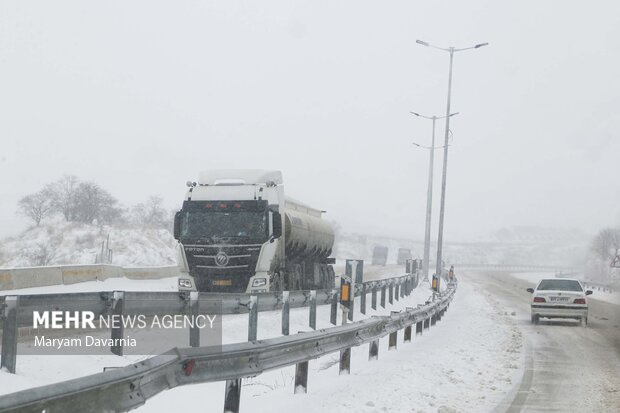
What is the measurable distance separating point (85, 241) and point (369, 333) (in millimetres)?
68206

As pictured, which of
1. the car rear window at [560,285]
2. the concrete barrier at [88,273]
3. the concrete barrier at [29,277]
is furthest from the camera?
the concrete barrier at [88,273]

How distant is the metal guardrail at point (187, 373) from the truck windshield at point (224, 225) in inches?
353

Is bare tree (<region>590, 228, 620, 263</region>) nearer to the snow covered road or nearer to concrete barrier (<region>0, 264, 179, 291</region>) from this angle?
concrete barrier (<region>0, 264, 179, 291</region>)

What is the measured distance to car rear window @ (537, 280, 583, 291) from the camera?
22.5 metres

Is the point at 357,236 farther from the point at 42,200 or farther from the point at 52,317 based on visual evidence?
the point at 52,317

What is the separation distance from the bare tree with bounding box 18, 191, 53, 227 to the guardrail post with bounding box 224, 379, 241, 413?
3568 inches

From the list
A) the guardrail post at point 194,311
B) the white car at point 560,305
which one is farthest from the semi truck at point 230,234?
the guardrail post at point 194,311

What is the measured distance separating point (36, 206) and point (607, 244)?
9699 cm

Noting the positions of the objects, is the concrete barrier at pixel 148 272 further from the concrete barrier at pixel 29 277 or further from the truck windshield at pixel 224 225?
the truck windshield at pixel 224 225

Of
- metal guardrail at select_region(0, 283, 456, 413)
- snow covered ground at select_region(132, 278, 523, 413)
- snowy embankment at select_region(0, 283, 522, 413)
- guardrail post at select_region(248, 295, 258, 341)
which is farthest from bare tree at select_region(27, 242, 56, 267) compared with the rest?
metal guardrail at select_region(0, 283, 456, 413)

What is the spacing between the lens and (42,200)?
313 feet

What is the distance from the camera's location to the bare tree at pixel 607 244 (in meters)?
132

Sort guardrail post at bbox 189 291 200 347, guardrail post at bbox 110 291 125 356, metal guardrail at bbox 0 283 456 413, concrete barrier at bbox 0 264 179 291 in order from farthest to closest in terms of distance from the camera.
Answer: concrete barrier at bbox 0 264 179 291, guardrail post at bbox 189 291 200 347, guardrail post at bbox 110 291 125 356, metal guardrail at bbox 0 283 456 413

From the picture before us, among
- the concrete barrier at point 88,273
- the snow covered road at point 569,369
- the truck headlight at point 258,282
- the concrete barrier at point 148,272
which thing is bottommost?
the concrete barrier at point 148,272
